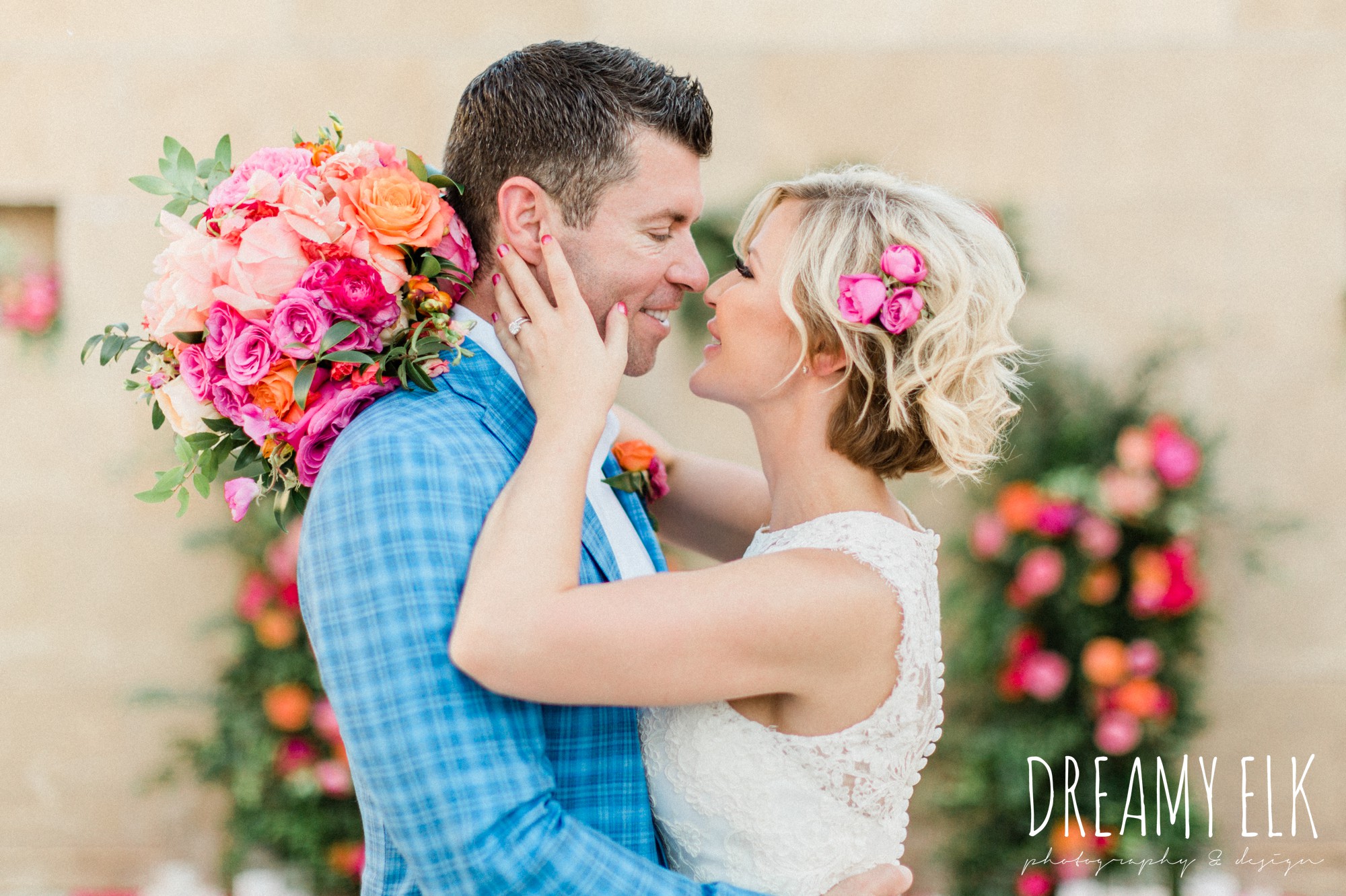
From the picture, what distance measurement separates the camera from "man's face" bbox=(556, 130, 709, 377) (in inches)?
81.7

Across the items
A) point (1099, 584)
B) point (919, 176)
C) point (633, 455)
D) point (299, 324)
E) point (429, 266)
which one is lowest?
point (1099, 584)

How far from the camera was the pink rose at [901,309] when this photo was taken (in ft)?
6.64

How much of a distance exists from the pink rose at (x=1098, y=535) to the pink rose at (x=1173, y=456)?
0.87 ft

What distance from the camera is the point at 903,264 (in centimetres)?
204

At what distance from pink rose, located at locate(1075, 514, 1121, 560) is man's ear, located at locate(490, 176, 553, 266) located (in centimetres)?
252

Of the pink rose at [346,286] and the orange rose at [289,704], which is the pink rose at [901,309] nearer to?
the pink rose at [346,286]

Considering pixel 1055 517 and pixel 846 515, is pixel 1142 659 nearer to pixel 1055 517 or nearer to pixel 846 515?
pixel 1055 517

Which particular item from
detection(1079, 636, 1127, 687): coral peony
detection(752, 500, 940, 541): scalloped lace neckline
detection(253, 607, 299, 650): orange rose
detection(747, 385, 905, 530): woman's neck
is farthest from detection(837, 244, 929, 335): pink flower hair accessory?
detection(253, 607, 299, 650): orange rose

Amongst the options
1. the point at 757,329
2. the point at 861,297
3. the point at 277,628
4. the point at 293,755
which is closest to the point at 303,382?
the point at 757,329

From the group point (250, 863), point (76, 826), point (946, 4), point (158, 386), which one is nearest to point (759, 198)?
point (158, 386)

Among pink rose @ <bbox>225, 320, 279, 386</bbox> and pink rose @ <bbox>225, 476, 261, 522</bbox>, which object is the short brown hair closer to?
pink rose @ <bbox>225, 320, 279, 386</bbox>

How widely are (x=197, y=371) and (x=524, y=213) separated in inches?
25.3

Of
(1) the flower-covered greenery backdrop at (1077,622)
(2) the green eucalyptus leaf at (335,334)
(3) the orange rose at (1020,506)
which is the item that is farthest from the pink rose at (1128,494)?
(2) the green eucalyptus leaf at (335,334)

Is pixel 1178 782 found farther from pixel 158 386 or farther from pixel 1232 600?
pixel 158 386
